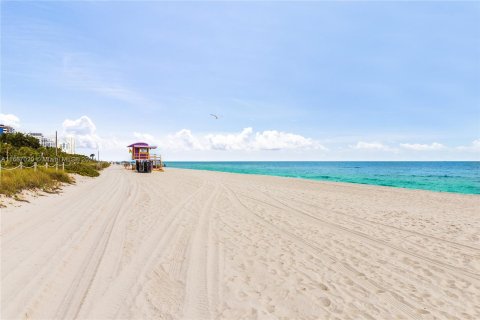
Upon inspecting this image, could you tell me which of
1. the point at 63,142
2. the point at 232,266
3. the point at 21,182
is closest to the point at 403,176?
the point at 232,266

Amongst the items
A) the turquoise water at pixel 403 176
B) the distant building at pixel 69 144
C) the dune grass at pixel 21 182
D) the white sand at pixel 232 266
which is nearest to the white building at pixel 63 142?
the distant building at pixel 69 144

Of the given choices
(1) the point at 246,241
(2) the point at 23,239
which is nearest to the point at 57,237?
(2) the point at 23,239

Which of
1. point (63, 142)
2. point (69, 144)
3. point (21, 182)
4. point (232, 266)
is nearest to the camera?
point (232, 266)

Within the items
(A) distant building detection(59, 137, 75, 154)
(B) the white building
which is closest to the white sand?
(A) distant building detection(59, 137, 75, 154)

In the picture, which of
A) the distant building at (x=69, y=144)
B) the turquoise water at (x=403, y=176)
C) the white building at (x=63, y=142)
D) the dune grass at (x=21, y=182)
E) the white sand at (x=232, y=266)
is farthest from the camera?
the distant building at (x=69, y=144)

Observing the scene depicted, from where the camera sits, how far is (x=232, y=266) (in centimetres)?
528

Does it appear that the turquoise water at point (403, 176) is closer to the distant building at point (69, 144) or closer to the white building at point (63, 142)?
the distant building at point (69, 144)

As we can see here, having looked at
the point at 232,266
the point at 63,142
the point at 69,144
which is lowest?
the point at 232,266

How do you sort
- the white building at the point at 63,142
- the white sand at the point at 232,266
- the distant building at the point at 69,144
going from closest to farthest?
the white sand at the point at 232,266 → the white building at the point at 63,142 → the distant building at the point at 69,144

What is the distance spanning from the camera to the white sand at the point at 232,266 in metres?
3.81

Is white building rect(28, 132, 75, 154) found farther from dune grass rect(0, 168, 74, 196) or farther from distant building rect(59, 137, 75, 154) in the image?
dune grass rect(0, 168, 74, 196)

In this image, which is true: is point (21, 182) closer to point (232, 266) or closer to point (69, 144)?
point (232, 266)

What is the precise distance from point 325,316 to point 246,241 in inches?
135

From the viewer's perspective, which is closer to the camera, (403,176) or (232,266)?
(232,266)
